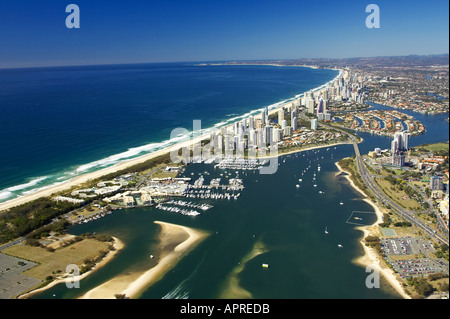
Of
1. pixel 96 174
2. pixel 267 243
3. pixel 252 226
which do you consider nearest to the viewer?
pixel 267 243

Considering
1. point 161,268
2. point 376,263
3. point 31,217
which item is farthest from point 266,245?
point 31,217

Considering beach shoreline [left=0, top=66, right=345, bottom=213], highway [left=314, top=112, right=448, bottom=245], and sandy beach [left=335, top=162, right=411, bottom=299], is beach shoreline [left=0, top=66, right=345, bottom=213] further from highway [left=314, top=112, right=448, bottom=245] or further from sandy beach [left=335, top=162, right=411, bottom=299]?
sandy beach [left=335, top=162, right=411, bottom=299]

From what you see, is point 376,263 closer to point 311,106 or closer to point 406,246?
point 406,246

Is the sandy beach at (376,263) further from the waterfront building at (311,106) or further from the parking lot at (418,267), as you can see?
the waterfront building at (311,106)

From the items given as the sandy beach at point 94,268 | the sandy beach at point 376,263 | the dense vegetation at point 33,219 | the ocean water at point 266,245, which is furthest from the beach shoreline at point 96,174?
the sandy beach at point 376,263

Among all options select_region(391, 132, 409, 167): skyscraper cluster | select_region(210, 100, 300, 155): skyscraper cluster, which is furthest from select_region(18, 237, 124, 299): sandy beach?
select_region(391, 132, 409, 167): skyscraper cluster

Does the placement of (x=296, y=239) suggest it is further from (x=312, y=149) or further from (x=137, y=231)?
(x=312, y=149)
